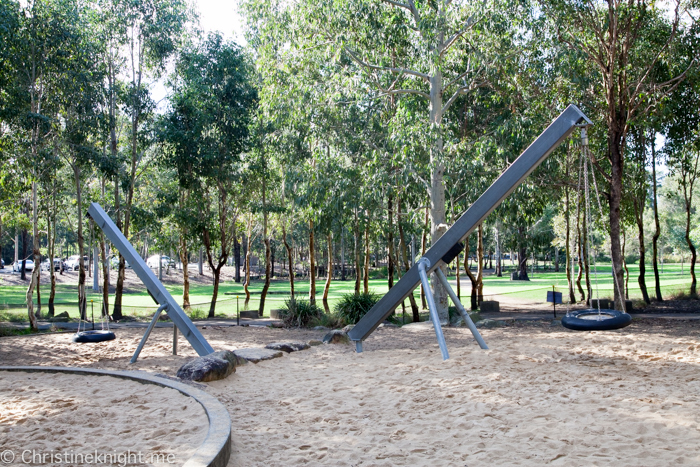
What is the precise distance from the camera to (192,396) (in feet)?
19.8

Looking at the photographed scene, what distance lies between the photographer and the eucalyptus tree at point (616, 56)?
45.8 ft

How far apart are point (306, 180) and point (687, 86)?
13356 millimetres

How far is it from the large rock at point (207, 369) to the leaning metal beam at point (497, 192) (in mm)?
3103

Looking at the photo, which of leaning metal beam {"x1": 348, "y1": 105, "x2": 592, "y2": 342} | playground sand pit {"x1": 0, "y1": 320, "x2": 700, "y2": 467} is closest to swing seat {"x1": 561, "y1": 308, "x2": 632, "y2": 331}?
playground sand pit {"x1": 0, "y1": 320, "x2": 700, "y2": 467}

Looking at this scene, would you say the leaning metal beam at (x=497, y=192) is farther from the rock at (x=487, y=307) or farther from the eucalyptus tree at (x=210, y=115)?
the eucalyptus tree at (x=210, y=115)

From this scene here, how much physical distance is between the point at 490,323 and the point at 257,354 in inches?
277

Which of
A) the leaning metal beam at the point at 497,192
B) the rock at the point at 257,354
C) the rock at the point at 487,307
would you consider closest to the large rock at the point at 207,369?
the rock at the point at 257,354

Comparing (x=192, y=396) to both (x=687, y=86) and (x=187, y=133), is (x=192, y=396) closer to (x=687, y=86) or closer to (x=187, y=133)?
(x=187, y=133)

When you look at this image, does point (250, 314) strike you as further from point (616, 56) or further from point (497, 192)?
point (616, 56)

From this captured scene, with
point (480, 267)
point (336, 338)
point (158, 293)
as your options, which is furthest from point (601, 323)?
point (480, 267)

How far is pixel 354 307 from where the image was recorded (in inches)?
636

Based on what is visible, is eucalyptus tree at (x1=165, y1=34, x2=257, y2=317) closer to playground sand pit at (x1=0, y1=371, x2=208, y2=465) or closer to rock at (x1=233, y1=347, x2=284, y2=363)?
rock at (x1=233, y1=347, x2=284, y2=363)

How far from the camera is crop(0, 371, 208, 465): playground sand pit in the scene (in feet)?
13.8

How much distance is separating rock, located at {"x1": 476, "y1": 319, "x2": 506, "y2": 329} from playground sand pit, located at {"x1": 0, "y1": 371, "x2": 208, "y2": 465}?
30.6 feet
